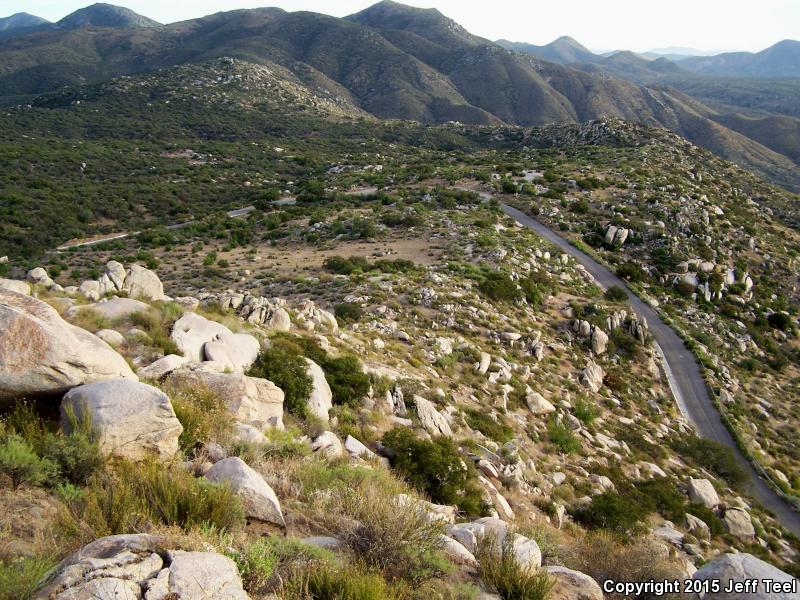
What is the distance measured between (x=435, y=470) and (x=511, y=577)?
4256 mm

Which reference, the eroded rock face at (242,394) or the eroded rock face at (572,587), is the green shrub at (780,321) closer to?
the eroded rock face at (572,587)

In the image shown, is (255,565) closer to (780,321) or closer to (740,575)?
(740,575)

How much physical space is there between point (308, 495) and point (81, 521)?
249cm

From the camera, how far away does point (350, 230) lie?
113 feet

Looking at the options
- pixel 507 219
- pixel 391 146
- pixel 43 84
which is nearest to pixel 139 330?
pixel 507 219

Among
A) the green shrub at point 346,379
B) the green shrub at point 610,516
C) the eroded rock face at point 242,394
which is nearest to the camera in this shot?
the eroded rock face at point 242,394

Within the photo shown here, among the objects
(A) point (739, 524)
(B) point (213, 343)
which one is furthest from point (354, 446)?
(A) point (739, 524)

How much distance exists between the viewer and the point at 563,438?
1444 cm

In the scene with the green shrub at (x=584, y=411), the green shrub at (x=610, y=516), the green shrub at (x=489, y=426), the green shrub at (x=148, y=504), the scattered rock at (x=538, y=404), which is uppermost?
the green shrub at (x=148, y=504)

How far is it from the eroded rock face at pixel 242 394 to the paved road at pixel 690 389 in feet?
61.7

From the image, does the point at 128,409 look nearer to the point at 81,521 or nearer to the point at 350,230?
the point at 81,521

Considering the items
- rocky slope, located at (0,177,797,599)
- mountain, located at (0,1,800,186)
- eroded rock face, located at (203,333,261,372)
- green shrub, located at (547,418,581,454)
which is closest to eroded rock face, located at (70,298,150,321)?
rocky slope, located at (0,177,797,599)

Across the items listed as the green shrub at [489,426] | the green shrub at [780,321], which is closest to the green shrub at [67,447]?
the green shrub at [489,426]

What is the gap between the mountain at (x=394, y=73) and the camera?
136 m
